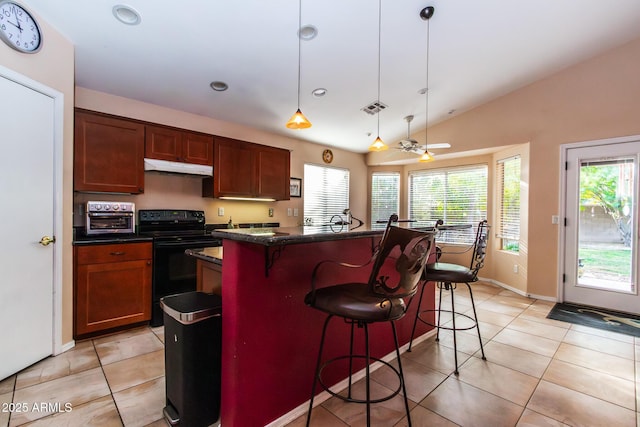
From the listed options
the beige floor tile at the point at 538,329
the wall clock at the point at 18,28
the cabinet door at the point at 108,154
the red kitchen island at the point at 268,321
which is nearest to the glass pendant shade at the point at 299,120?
the red kitchen island at the point at 268,321

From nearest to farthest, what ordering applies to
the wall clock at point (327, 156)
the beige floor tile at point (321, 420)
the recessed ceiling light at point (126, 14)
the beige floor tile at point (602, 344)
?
the beige floor tile at point (321, 420) → the recessed ceiling light at point (126, 14) → the beige floor tile at point (602, 344) → the wall clock at point (327, 156)

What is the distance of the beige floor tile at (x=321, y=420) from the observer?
1.62 meters

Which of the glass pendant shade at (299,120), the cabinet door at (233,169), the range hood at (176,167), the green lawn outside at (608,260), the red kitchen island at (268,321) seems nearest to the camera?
the red kitchen island at (268,321)

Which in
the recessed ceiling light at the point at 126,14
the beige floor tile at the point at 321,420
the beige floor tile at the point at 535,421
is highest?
the recessed ceiling light at the point at 126,14

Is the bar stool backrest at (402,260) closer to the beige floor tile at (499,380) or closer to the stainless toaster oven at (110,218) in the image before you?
the beige floor tile at (499,380)

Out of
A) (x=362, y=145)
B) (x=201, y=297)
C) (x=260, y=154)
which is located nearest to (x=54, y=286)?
(x=201, y=297)

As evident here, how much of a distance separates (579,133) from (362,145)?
3207 mm

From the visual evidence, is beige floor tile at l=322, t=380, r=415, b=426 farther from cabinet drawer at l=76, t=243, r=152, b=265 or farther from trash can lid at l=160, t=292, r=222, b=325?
cabinet drawer at l=76, t=243, r=152, b=265

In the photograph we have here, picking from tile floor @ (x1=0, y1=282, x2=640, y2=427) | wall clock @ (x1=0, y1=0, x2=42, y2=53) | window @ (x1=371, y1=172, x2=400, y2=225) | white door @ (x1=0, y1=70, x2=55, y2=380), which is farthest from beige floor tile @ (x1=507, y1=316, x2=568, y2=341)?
wall clock @ (x1=0, y1=0, x2=42, y2=53)

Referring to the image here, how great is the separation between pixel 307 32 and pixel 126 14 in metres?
1.45

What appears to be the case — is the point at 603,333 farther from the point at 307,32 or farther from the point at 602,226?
the point at 307,32

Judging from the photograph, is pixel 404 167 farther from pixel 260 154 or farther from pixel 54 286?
pixel 54 286

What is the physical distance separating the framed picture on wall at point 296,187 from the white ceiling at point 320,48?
3.65 feet

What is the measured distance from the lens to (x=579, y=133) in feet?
12.4
